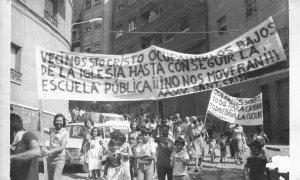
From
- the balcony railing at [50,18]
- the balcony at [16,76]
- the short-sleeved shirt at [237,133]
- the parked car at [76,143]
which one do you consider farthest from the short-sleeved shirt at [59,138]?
the balcony railing at [50,18]

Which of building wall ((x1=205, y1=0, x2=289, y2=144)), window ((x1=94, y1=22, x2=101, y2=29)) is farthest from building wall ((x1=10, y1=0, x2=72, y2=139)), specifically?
window ((x1=94, y1=22, x2=101, y2=29))

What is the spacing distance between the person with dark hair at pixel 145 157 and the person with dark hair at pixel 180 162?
453mm

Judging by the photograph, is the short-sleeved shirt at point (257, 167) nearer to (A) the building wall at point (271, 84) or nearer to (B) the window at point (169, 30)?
(A) the building wall at point (271, 84)

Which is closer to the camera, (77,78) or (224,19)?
(77,78)

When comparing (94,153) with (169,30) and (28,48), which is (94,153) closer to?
(28,48)

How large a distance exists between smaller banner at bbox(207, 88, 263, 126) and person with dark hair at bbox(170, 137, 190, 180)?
445cm

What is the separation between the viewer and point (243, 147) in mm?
15031

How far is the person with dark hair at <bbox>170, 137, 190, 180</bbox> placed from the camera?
27.9ft

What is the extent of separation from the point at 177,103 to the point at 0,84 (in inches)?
1104

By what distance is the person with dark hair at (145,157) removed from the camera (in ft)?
28.9

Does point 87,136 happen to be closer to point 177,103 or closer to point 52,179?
point 52,179

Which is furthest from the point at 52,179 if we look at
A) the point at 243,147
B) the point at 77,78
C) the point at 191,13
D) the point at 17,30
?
the point at 191,13

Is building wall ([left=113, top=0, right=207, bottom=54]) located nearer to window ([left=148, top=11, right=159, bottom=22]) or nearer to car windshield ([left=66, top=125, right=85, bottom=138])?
window ([left=148, top=11, right=159, bottom=22])

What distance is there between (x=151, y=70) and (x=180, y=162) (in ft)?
8.21
